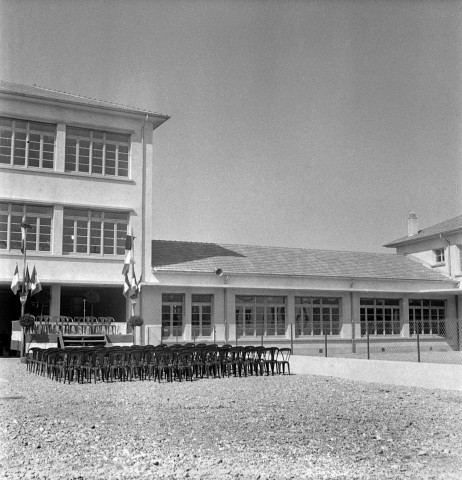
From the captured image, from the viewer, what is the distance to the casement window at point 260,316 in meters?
28.7

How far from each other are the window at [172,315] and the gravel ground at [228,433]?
506 inches

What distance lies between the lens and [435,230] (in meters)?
36.8

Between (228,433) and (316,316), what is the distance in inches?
874

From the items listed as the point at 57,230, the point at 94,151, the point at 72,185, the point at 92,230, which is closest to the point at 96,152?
the point at 94,151

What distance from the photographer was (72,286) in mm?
27219

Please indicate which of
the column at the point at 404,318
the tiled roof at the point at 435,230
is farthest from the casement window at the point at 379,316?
the tiled roof at the point at 435,230

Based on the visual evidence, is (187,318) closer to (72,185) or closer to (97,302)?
(97,302)

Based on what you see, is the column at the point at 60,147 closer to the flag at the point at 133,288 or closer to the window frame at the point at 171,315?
the flag at the point at 133,288

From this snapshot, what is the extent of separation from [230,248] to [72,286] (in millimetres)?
8646

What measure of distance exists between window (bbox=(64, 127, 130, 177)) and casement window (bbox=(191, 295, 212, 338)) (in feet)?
19.7

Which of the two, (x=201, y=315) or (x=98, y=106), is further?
(x=201, y=315)

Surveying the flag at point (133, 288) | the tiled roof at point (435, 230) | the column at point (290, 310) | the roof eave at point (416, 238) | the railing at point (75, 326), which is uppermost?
the tiled roof at point (435, 230)

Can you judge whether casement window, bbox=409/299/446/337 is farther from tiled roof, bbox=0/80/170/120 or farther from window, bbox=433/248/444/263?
tiled roof, bbox=0/80/170/120

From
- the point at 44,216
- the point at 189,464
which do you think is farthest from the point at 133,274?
the point at 189,464
